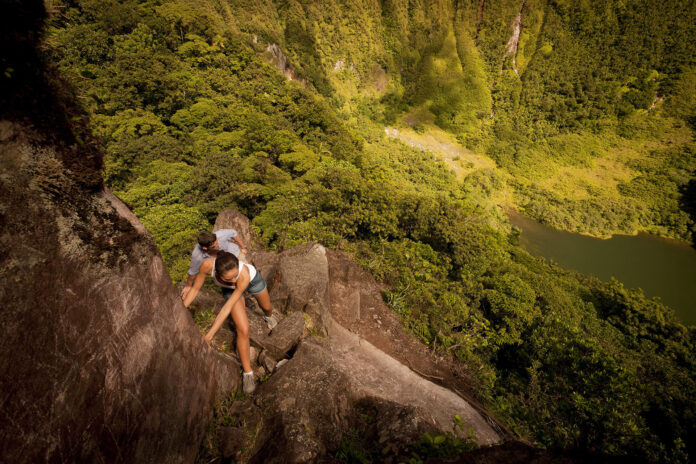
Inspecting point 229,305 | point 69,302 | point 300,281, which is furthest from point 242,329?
point 300,281

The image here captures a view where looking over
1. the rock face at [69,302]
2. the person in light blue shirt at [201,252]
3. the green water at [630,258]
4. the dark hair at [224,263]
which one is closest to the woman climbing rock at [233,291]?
the dark hair at [224,263]

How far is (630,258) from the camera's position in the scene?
4038 cm

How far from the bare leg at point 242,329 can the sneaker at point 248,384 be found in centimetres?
9

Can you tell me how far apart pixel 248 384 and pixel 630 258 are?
56333mm

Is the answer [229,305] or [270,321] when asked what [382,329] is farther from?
[229,305]

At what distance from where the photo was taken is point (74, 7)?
24.8 m

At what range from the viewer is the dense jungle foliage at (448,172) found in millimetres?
8609

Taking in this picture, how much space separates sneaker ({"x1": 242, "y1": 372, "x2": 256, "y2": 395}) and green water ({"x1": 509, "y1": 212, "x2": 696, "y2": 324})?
45.1 metres

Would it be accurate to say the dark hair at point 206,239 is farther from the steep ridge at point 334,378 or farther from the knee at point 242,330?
the steep ridge at point 334,378

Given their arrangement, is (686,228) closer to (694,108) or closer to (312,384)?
(694,108)

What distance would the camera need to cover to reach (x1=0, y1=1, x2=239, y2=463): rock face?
66.5 inches

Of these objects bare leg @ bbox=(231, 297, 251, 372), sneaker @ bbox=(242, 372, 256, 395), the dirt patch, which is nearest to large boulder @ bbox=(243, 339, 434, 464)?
sneaker @ bbox=(242, 372, 256, 395)

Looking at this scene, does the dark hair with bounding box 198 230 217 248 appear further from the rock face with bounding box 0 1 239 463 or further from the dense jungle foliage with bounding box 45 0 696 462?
the dense jungle foliage with bounding box 45 0 696 462

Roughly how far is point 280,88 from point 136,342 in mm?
36184
